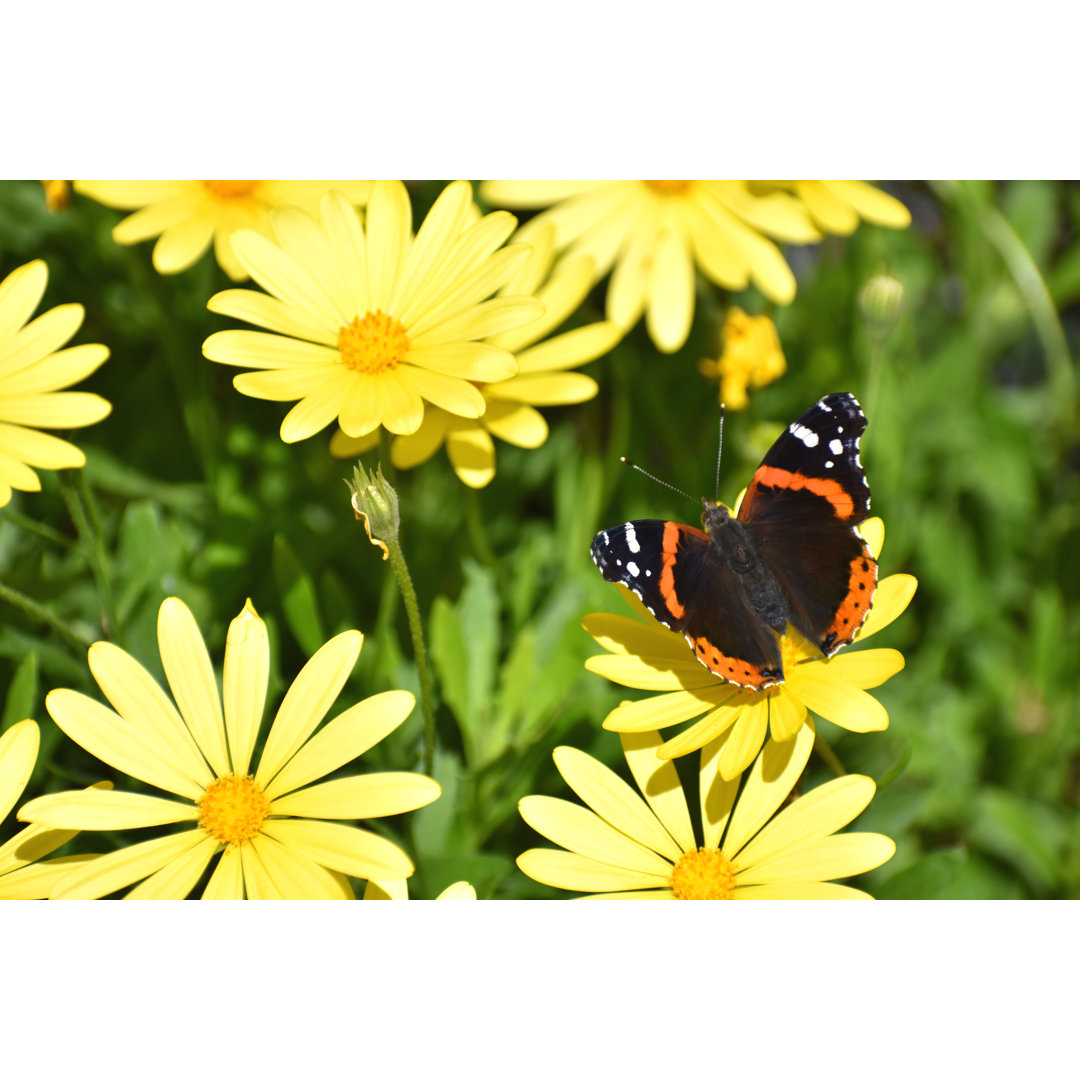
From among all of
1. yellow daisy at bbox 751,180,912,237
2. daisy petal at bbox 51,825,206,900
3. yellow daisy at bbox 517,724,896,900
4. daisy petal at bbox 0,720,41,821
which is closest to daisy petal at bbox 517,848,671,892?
yellow daisy at bbox 517,724,896,900

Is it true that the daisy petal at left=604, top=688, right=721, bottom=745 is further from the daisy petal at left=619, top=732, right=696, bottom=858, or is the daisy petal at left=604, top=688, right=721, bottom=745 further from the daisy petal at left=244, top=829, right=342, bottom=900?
the daisy petal at left=244, top=829, right=342, bottom=900

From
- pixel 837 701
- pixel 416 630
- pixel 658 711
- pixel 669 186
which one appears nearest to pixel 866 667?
pixel 837 701

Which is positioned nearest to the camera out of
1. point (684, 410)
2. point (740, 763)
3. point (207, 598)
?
point (740, 763)

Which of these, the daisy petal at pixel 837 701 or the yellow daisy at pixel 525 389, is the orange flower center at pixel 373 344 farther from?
the daisy petal at pixel 837 701
